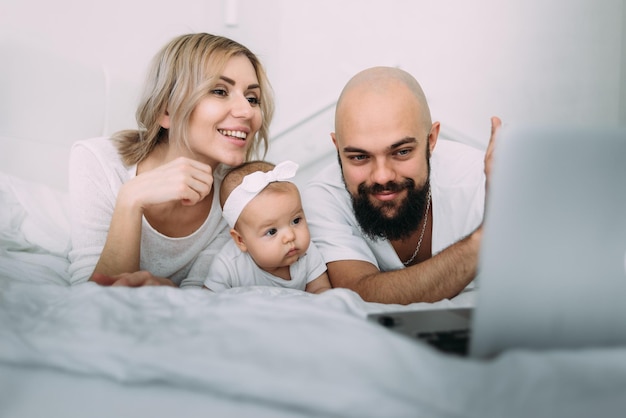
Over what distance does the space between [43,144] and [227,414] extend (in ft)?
5.36

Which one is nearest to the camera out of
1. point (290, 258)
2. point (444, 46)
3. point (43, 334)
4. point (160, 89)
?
point (43, 334)

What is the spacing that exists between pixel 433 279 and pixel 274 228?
0.42 m

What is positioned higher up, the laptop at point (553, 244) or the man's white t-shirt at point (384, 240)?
the laptop at point (553, 244)

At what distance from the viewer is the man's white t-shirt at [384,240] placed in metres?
1.51

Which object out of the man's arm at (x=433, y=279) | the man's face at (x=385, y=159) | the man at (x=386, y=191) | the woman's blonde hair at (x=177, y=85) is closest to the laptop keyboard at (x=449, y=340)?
the man's arm at (x=433, y=279)

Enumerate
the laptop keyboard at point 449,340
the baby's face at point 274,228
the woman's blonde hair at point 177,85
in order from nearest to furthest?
the laptop keyboard at point 449,340 < the baby's face at point 274,228 < the woman's blonde hair at point 177,85

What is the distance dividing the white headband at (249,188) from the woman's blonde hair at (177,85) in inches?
Answer: 9.2

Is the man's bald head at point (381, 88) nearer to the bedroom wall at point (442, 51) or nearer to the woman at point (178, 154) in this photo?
the woman at point (178, 154)

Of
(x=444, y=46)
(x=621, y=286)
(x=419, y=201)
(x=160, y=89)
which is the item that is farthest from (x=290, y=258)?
(x=444, y=46)

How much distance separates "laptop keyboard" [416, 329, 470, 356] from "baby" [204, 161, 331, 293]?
2.65 ft

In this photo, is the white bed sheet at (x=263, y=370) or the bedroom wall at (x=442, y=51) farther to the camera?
the bedroom wall at (x=442, y=51)

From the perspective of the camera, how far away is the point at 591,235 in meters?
0.51

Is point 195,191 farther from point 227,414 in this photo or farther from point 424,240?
point 227,414

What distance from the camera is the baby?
55.2 inches
